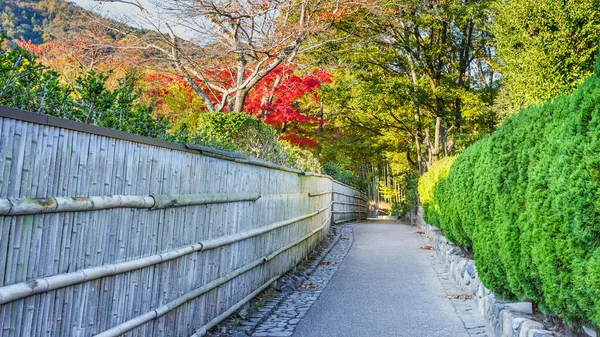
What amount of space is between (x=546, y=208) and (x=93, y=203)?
302cm

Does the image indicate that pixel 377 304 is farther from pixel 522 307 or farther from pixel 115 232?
pixel 115 232

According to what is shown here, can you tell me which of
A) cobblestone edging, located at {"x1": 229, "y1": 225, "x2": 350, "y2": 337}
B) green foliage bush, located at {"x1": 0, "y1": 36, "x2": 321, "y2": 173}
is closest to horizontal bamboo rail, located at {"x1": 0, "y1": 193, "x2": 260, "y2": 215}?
green foliage bush, located at {"x1": 0, "y1": 36, "x2": 321, "y2": 173}

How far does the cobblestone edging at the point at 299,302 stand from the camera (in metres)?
5.32

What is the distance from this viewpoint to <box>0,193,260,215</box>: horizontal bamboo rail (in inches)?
91.0

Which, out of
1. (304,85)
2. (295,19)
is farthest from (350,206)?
(295,19)

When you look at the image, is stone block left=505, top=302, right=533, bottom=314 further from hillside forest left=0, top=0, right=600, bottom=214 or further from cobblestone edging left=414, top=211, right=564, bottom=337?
hillside forest left=0, top=0, right=600, bottom=214

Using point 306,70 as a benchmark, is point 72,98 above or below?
below

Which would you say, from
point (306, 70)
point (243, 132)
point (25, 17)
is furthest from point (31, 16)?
point (243, 132)

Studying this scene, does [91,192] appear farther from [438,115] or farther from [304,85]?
[438,115]

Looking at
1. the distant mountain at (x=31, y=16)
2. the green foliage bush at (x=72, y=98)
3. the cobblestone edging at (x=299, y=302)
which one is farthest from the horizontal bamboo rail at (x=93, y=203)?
the distant mountain at (x=31, y=16)

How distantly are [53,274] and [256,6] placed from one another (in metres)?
9.05

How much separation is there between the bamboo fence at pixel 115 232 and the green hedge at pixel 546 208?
8.84 ft

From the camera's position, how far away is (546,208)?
11.4ft

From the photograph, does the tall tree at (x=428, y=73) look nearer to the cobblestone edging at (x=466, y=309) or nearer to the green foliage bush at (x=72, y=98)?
the cobblestone edging at (x=466, y=309)
